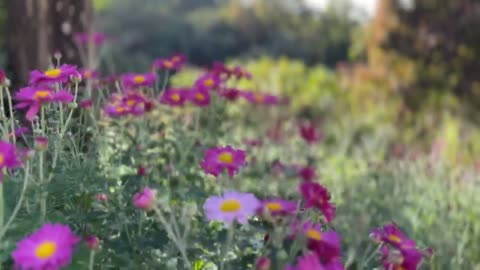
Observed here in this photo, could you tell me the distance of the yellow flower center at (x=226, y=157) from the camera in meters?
1.84

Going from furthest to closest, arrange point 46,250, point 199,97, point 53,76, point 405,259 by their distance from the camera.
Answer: point 199,97 < point 53,76 < point 405,259 < point 46,250

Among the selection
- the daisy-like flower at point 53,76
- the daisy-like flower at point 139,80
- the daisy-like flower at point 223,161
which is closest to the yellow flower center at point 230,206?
the daisy-like flower at point 223,161

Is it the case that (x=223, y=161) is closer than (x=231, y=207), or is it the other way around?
(x=231, y=207)

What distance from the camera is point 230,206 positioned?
1529 millimetres

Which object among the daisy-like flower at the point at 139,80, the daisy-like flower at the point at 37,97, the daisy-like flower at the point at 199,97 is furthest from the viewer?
the daisy-like flower at the point at 199,97

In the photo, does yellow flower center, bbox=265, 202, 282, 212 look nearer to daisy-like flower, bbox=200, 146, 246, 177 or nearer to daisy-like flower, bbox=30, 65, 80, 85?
daisy-like flower, bbox=200, 146, 246, 177

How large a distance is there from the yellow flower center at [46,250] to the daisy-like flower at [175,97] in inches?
64.7

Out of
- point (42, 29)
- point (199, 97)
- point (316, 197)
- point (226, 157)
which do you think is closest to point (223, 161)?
point (226, 157)

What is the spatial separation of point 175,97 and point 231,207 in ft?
5.49

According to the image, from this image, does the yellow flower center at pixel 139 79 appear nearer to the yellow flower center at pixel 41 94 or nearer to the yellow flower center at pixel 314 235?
the yellow flower center at pixel 41 94

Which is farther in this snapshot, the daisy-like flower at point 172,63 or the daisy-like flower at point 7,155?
the daisy-like flower at point 172,63

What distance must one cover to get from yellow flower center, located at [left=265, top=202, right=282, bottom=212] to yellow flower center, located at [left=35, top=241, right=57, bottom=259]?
41cm

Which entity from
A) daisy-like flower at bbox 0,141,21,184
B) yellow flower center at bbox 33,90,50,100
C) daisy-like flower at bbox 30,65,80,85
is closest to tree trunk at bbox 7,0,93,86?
daisy-like flower at bbox 30,65,80,85

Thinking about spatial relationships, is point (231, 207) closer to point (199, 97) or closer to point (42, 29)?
point (199, 97)
